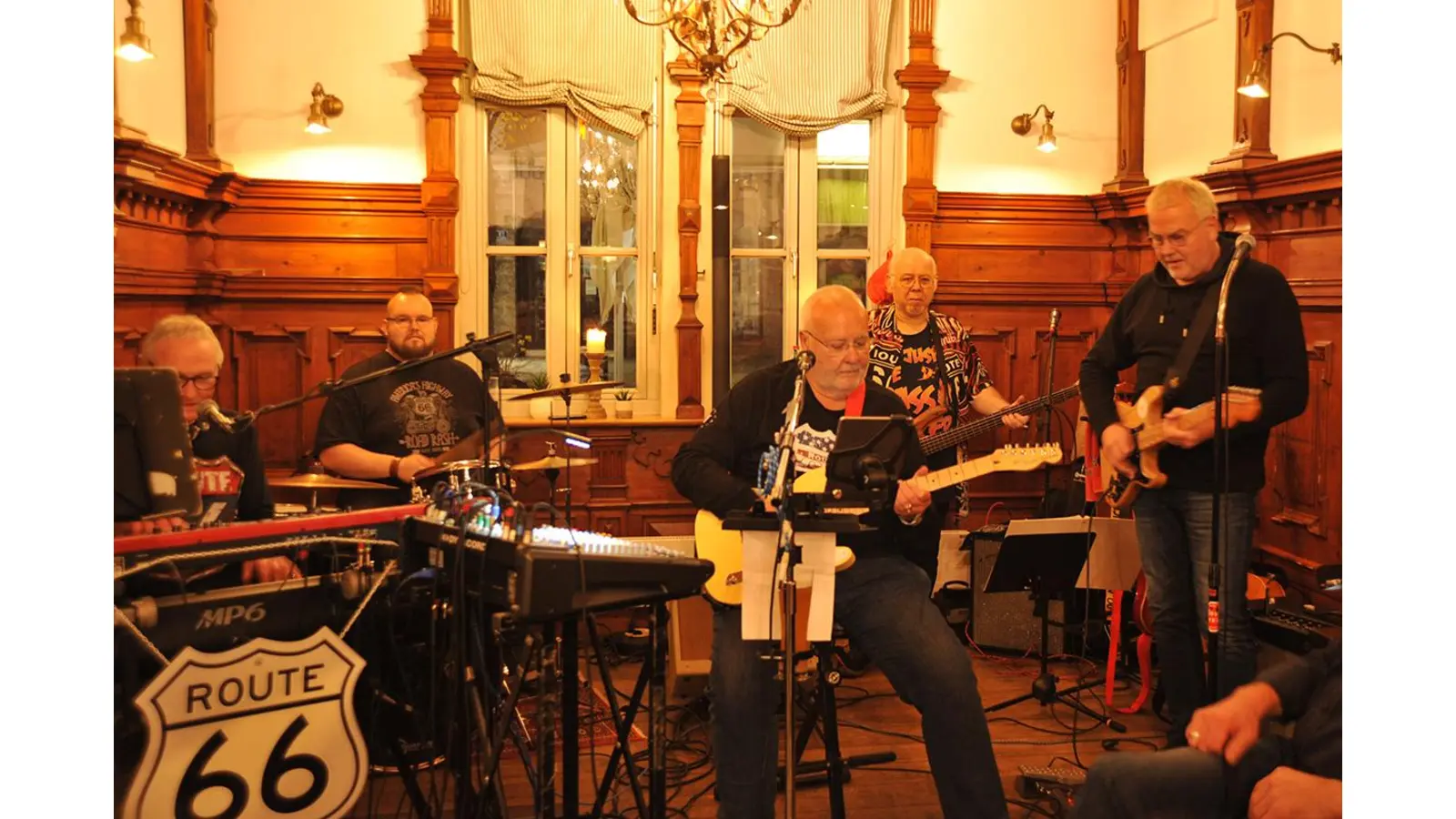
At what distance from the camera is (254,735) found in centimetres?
233

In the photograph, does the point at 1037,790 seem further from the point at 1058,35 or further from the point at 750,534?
the point at 1058,35

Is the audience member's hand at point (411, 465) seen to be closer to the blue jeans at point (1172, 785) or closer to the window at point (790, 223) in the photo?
the window at point (790, 223)

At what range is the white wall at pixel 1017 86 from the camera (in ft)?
20.4

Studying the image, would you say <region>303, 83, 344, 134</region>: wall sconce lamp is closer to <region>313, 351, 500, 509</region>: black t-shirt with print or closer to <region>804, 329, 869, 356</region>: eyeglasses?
<region>313, 351, 500, 509</region>: black t-shirt with print

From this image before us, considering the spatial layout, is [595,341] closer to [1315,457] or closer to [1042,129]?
[1042,129]

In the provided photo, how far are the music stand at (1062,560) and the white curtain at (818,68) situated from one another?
2802 millimetres

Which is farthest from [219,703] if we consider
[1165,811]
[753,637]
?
[1165,811]

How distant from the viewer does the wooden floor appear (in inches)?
135

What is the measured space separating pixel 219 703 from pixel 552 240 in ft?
13.7

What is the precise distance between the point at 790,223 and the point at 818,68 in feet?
2.64

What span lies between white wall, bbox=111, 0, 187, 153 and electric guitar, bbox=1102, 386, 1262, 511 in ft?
12.8

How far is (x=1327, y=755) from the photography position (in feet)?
6.93

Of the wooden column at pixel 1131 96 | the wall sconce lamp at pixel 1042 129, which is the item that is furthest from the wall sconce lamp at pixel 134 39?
the wooden column at pixel 1131 96

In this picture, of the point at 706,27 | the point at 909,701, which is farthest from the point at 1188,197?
the point at 706,27
